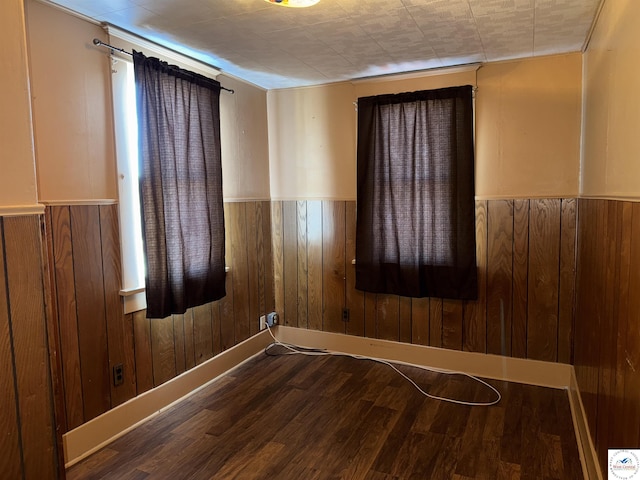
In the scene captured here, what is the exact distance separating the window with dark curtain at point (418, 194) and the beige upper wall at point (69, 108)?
1.82 m

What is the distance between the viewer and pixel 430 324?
130 inches

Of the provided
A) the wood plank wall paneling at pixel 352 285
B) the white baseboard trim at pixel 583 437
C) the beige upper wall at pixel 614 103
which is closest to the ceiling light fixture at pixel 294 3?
the beige upper wall at pixel 614 103

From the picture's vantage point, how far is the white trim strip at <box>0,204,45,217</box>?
1281mm

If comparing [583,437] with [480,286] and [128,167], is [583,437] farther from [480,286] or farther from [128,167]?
[128,167]

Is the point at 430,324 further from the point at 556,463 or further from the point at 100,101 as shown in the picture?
the point at 100,101

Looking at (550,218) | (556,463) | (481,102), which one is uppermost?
(481,102)

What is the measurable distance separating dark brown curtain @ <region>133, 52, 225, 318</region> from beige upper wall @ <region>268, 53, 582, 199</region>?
39.8 inches

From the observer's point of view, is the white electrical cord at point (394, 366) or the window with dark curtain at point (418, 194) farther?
the window with dark curtain at point (418, 194)

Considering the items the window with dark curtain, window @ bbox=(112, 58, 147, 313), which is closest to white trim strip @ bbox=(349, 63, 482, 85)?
the window with dark curtain

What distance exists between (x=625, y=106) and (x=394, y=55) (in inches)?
63.1

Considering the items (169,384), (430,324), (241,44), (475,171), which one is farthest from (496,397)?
(241,44)

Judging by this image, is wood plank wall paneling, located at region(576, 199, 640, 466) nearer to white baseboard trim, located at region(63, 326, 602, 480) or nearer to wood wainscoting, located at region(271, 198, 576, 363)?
white baseboard trim, located at region(63, 326, 602, 480)

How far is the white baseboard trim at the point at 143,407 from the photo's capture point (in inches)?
87.1

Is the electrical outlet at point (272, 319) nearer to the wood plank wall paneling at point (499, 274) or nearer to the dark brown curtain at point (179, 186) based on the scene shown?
the dark brown curtain at point (179, 186)
